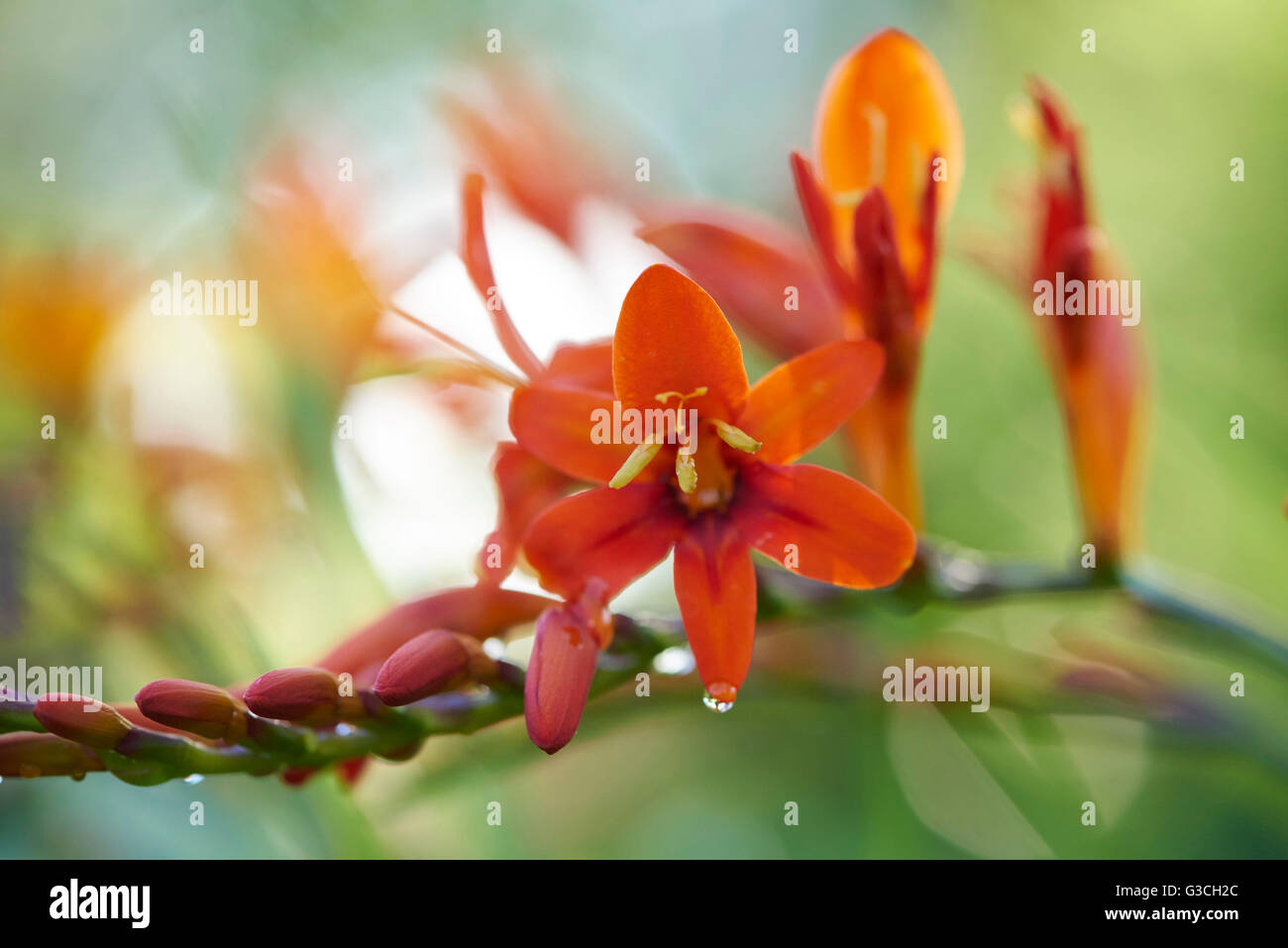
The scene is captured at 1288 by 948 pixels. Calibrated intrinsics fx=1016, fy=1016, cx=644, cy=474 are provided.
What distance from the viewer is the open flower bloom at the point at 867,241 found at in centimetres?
90

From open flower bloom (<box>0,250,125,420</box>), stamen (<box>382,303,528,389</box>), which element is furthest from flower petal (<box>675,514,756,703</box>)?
open flower bloom (<box>0,250,125,420</box>)

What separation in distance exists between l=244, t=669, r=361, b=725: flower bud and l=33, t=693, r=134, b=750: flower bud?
0.10m

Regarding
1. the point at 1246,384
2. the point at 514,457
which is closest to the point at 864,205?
the point at 514,457

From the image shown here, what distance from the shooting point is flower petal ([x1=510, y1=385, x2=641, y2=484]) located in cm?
76

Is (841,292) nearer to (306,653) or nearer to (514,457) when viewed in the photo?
(514,457)

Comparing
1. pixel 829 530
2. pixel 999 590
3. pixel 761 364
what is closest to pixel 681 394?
pixel 829 530

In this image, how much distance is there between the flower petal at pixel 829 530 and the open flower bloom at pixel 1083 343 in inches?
18.4

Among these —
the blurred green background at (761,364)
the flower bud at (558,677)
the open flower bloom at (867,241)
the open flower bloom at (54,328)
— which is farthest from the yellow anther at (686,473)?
the open flower bloom at (54,328)

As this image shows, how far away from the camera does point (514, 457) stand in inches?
35.8

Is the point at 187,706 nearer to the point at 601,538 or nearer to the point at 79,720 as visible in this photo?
the point at 79,720

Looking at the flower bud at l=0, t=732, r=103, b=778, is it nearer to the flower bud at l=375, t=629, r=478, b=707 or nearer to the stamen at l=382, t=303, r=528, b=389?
the flower bud at l=375, t=629, r=478, b=707

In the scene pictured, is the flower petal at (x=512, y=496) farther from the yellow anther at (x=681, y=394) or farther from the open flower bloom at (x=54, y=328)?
the open flower bloom at (x=54, y=328)

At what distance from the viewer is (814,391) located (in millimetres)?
772

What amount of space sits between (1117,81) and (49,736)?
2.34 metres
